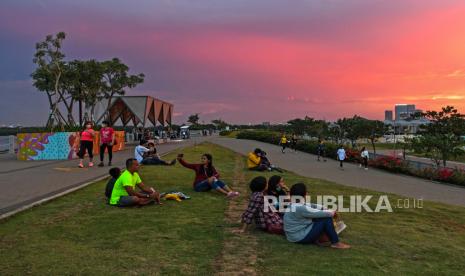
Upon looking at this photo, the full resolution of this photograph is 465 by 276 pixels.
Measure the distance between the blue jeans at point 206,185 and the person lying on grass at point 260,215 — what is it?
316 cm

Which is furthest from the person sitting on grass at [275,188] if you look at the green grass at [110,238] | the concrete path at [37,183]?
the concrete path at [37,183]

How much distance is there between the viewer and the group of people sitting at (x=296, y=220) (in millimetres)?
5898

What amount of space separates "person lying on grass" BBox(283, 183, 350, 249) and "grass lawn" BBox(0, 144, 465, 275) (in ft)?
0.55

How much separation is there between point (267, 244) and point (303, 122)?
58540 millimetres

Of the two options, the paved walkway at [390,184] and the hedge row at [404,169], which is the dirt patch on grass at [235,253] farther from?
the hedge row at [404,169]

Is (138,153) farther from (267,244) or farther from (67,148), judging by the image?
(267,244)

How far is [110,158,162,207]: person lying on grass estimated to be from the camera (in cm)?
787

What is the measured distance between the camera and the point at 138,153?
48.6ft

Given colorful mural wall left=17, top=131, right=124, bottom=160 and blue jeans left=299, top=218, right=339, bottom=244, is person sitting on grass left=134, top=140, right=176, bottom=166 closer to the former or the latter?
colorful mural wall left=17, top=131, right=124, bottom=160

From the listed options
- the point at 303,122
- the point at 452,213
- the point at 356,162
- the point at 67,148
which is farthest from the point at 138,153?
the point at 303,122

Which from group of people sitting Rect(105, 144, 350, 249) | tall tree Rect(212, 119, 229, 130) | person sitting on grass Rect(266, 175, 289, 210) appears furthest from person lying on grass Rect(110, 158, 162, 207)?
tall tree Rect(212, 119, 229, 130)

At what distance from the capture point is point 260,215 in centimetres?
654

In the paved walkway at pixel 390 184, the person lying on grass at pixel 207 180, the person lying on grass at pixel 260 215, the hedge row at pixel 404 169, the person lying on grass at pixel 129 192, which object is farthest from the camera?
the hedge row at pixel 404 169

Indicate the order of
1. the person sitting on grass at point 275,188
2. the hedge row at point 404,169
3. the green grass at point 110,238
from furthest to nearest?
the hedge row at point 404,169
the person sitting on grass at point 275,188
the green grass at point 110,238
